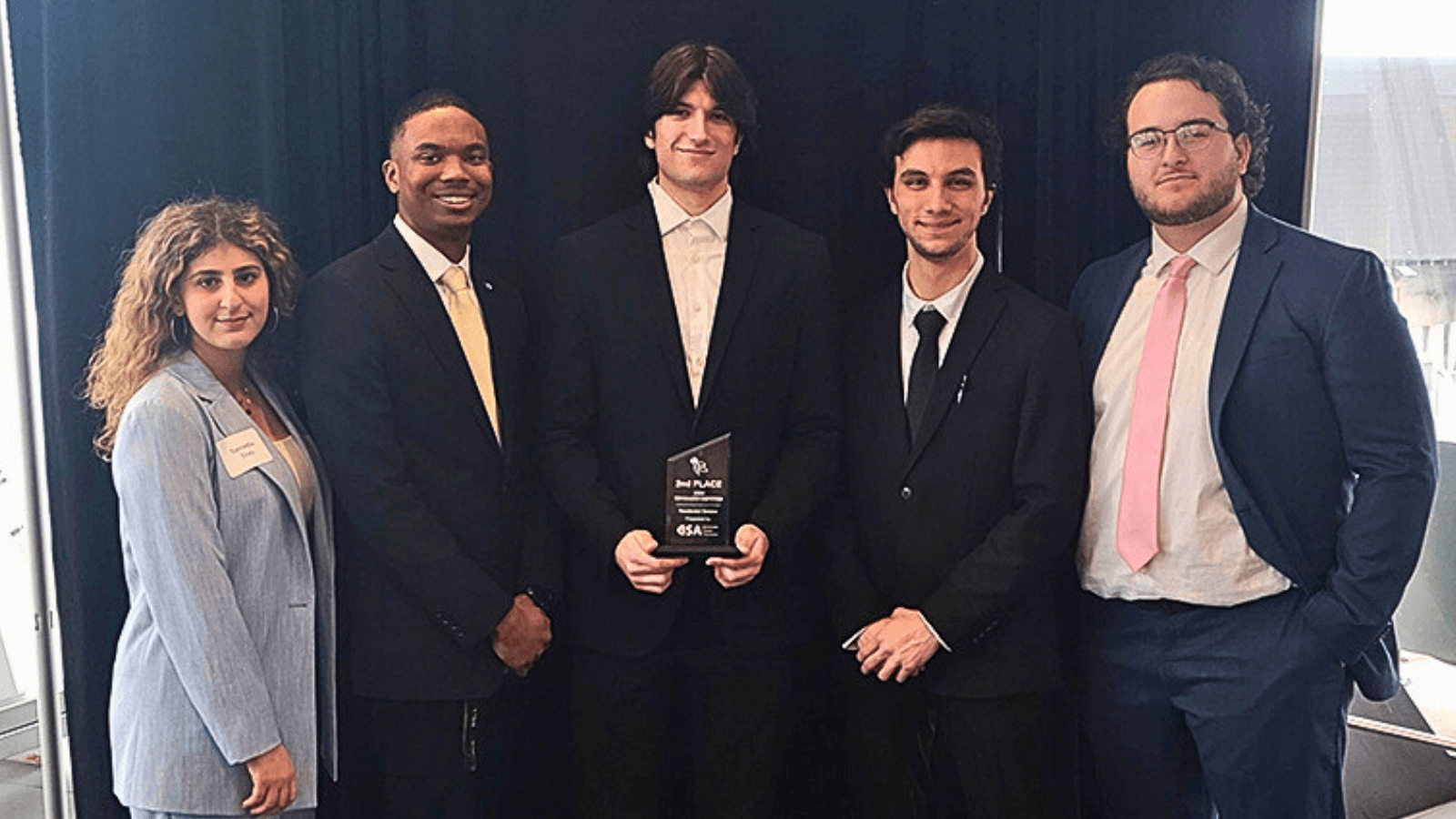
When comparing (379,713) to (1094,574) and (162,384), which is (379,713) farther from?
(1094,574)

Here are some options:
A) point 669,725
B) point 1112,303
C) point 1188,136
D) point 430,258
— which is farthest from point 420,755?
point 1188,136

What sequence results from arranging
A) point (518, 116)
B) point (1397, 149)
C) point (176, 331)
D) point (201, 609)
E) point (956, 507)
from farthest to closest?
1. point (1397, 149)
2. point (518, 116)
3. point (956, 507)
4. point (176, 331)
5. point (201, 609)

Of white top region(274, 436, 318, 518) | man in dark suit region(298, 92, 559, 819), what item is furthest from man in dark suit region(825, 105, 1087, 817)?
white top region(274, 436, 318, 518)

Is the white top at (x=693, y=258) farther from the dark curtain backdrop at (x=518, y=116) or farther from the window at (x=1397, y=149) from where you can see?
the window at (x=1397, y=149)

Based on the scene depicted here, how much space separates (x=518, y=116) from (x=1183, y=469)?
1.60 meters

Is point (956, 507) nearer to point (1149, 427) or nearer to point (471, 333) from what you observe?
point (1149, 427)

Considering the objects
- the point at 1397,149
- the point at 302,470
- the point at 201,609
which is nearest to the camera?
the point at 201,609

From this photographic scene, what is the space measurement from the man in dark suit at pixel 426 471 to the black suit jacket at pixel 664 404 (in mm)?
135

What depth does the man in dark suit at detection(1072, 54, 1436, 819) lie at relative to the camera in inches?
84.0

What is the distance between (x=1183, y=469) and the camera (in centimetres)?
226

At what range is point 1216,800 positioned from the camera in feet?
7.46

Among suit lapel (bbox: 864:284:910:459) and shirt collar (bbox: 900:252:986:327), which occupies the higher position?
shirt collar (bbox: 900:252:986:327)

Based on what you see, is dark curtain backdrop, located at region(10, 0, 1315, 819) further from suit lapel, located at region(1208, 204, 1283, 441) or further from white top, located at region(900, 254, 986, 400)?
suit lapel, located at region(1208, 204, 1283, 441)

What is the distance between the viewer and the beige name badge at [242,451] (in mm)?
2023
